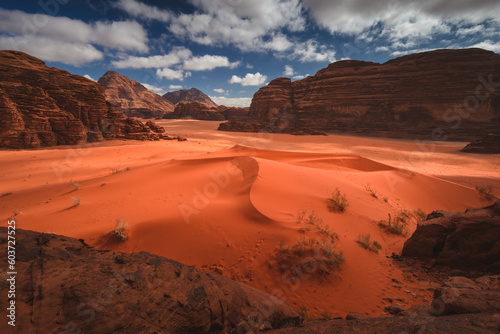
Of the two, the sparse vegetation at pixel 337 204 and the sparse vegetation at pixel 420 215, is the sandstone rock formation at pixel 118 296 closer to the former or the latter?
the sparse vegetation at pixel 337 204

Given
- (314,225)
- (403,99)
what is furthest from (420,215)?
(403,99)

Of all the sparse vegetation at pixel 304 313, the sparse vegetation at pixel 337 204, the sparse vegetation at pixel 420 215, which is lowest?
the sparse vegetation at pixel 304 313

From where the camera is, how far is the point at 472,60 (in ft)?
112

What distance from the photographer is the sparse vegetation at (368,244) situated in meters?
3.47

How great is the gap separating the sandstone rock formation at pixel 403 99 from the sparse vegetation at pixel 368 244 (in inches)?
1308

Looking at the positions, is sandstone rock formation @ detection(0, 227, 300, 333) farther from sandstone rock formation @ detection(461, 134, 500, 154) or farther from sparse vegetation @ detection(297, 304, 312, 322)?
sandstone rock formation @ detection(461, 134, 500, 154)

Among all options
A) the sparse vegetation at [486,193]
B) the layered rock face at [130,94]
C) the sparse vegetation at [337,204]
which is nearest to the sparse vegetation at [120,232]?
the sparse vegetation at [337,204]

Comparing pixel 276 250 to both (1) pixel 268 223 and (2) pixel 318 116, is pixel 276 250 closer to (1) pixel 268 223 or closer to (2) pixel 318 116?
(1) pixel 268 223

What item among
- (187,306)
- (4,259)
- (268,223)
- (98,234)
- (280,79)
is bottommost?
(98,234)

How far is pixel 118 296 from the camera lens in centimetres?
143

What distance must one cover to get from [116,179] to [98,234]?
3.33 meters

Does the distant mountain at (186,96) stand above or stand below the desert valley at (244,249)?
above

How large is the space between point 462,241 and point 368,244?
1.27 m

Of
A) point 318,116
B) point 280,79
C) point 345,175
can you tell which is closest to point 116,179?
point 345,175
